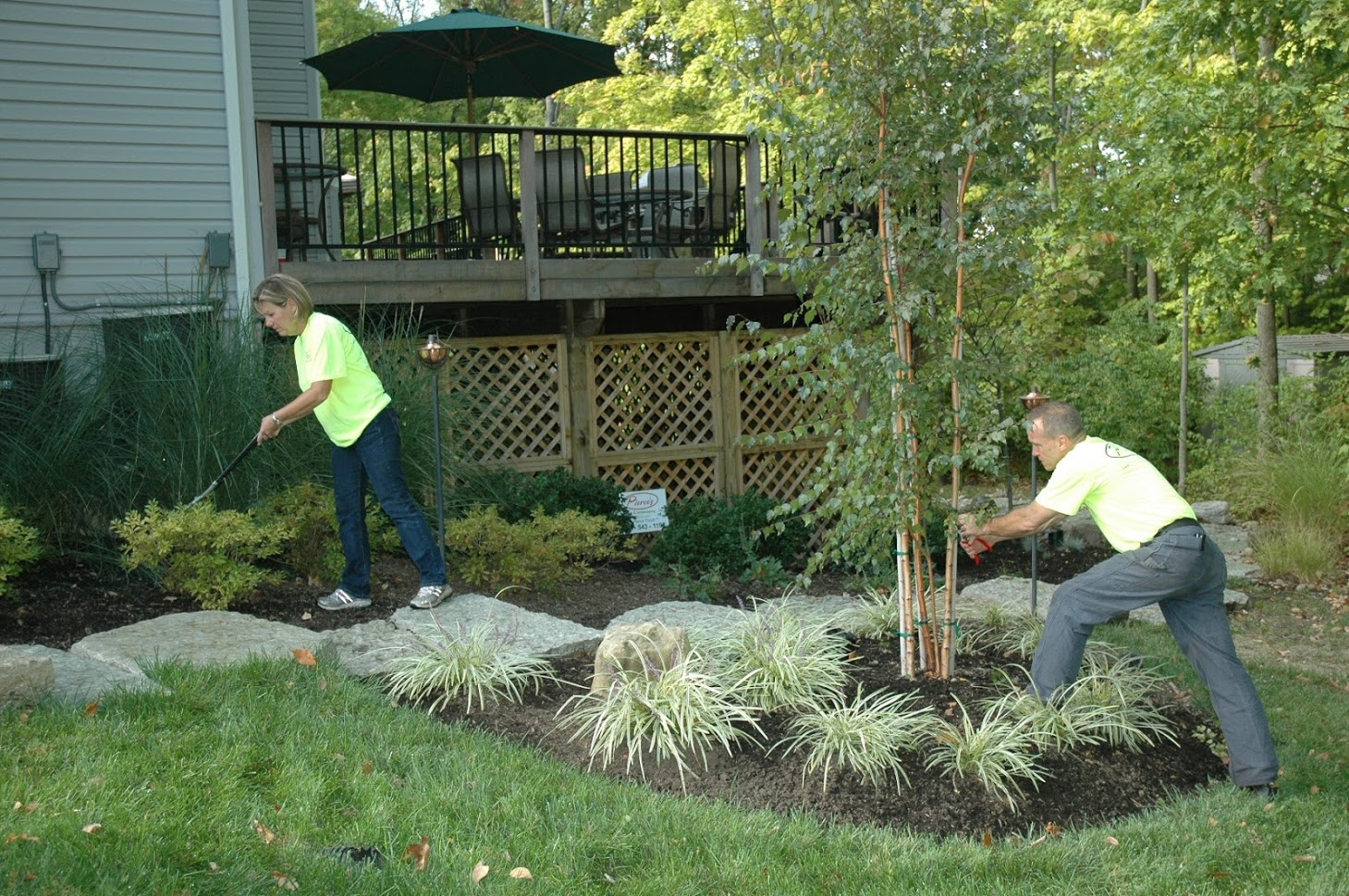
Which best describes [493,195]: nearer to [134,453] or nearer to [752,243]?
[752,243]

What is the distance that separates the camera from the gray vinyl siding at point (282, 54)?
11758 millimetres

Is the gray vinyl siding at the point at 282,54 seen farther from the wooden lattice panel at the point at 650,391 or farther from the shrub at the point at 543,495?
the shrub at the point at 543,495

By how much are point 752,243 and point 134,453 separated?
5473 millimetres

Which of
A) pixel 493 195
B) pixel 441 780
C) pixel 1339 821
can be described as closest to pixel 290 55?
pixel 493 195

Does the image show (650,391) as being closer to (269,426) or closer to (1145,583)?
(269,426)

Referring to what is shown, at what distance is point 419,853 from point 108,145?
21.0 feet

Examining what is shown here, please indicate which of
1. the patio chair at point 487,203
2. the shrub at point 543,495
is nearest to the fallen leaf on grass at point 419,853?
the shrub at point 543,495

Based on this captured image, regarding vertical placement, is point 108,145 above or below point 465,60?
below

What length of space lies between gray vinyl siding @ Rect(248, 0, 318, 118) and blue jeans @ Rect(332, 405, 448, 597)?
6.74m

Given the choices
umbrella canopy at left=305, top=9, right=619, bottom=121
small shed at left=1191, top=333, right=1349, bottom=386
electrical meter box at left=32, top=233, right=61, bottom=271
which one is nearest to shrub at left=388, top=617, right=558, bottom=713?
electrical meter box at left=32, top=233, right=61, bottom=271

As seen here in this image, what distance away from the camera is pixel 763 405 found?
11391 mm

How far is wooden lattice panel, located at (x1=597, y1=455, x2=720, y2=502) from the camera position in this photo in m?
10.9

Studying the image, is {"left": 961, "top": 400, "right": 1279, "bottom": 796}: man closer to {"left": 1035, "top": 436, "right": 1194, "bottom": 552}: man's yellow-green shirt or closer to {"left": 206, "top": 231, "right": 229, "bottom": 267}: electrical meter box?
{"left": 1035, "top": 436, "right": 1194, "bottom": 552}: man's yellow-green shirt

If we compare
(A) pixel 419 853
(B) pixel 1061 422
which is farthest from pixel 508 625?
(B) pixel 1061 422
